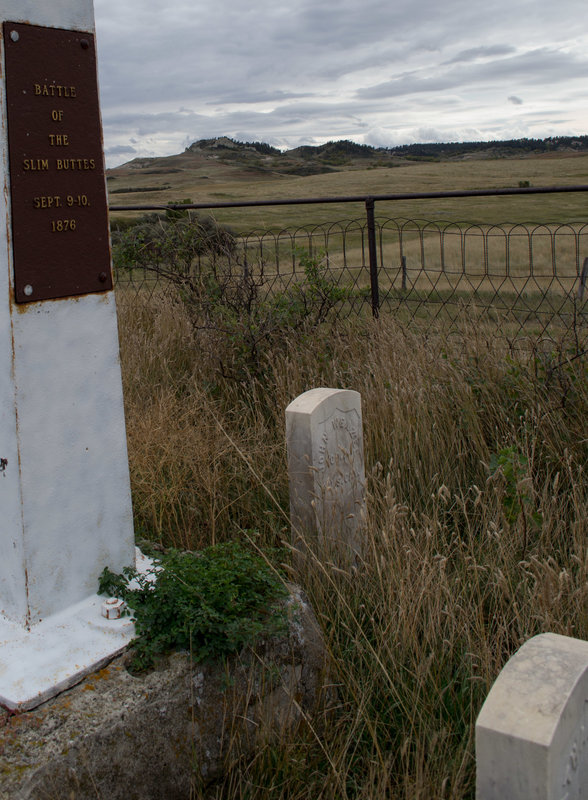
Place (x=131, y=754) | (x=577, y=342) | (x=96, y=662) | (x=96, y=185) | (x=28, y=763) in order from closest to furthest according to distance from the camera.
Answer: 1. (x=28, y=763)
2. (x=131, y=754)
3. (x=96, y=662)
4. (x=96, y=185)
5. (x=577, y=342)

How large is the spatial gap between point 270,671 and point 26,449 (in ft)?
3.30

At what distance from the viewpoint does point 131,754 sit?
208 cm

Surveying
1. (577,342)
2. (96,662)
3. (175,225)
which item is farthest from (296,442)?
(175,225)

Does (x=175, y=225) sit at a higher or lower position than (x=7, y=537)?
higher

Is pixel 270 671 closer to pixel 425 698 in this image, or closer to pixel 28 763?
pixel 425 698

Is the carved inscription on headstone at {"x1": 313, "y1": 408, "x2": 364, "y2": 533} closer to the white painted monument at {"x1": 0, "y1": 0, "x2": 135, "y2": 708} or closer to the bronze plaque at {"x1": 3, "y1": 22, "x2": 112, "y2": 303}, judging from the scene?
the white painted monument at {"x1": 0, "y1": 0, "x2": 135, "y2": 708}

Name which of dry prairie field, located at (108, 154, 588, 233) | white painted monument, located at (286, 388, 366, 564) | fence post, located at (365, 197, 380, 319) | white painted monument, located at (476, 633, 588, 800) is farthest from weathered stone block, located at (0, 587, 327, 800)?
dry prairie field, located at (108, 154, 588, 233)

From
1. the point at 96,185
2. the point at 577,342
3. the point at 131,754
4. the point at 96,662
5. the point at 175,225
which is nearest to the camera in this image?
the point at 131,754

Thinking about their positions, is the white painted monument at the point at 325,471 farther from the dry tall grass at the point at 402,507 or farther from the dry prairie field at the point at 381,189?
the dry prairie field at the point at 381,189

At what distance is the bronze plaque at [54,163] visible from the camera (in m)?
2.18

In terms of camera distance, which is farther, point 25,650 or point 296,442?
point 296,442

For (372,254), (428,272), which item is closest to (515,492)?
(372,254)

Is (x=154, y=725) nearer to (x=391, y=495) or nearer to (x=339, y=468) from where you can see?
(x=391, y=495)

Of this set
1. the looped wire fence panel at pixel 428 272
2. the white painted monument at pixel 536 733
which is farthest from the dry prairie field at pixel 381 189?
the white painted monument at pixel 536 733
